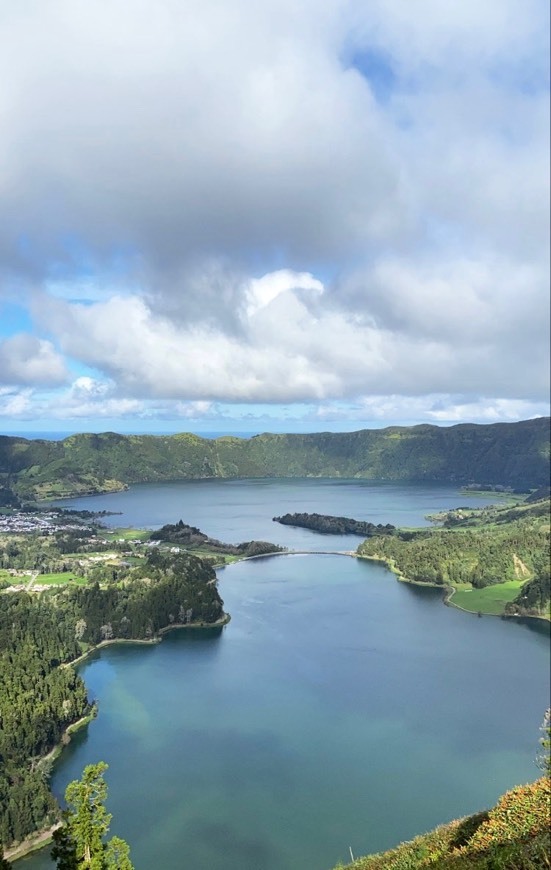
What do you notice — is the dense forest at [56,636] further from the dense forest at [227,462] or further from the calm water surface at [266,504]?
the dense forest at [227,462]

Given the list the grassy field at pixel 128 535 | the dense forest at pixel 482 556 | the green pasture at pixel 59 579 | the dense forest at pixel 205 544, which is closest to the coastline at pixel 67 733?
the green pasture at pixel 59 579

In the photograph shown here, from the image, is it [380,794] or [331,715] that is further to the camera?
[331,715]

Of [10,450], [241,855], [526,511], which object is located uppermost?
[10,450]

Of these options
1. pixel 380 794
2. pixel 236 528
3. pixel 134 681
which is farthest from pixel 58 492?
pixel 380 794

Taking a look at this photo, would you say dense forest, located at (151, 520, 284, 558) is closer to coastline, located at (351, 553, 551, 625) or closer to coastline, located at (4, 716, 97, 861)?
coastline, located at (351, 553, 551, 625)

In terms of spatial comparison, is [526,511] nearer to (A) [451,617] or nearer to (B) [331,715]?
(A) [451,617]

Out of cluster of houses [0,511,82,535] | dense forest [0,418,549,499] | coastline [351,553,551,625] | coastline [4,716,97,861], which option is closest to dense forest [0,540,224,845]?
coastline [4,716,97,861]
